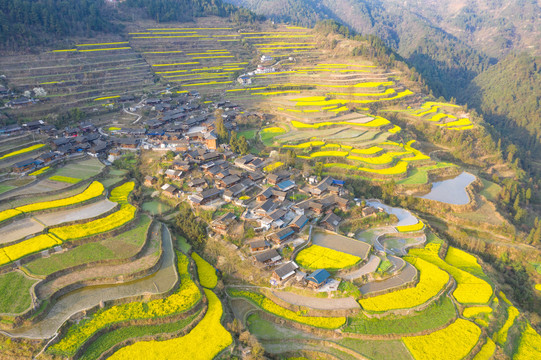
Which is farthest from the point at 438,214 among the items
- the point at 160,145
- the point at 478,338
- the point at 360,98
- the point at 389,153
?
the point at 160,145

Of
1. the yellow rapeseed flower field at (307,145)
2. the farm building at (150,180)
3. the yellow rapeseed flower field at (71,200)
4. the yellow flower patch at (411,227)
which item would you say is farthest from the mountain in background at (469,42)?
the yellow rapeseed flower field at (71,200)

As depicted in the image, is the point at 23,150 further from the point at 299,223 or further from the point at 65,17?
the point at 65,17

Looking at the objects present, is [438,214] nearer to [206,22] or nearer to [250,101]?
[250,101]

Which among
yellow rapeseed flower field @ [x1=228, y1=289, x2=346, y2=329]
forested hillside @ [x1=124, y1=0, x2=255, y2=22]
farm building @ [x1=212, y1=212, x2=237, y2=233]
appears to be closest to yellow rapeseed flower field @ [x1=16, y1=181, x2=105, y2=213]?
farm building @ [x1=212, y1=212, x2=237, y2=233]

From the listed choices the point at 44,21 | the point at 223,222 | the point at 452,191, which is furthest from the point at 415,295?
the point at 44,21

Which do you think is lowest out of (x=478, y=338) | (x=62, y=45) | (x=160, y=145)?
(x=478, y=338)

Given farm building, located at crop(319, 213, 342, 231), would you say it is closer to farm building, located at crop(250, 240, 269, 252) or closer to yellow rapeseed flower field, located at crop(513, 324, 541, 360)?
farm building, located at crop(250, 240, 269, 252)

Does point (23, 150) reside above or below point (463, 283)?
above

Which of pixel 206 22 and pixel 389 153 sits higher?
pixel 206 22
